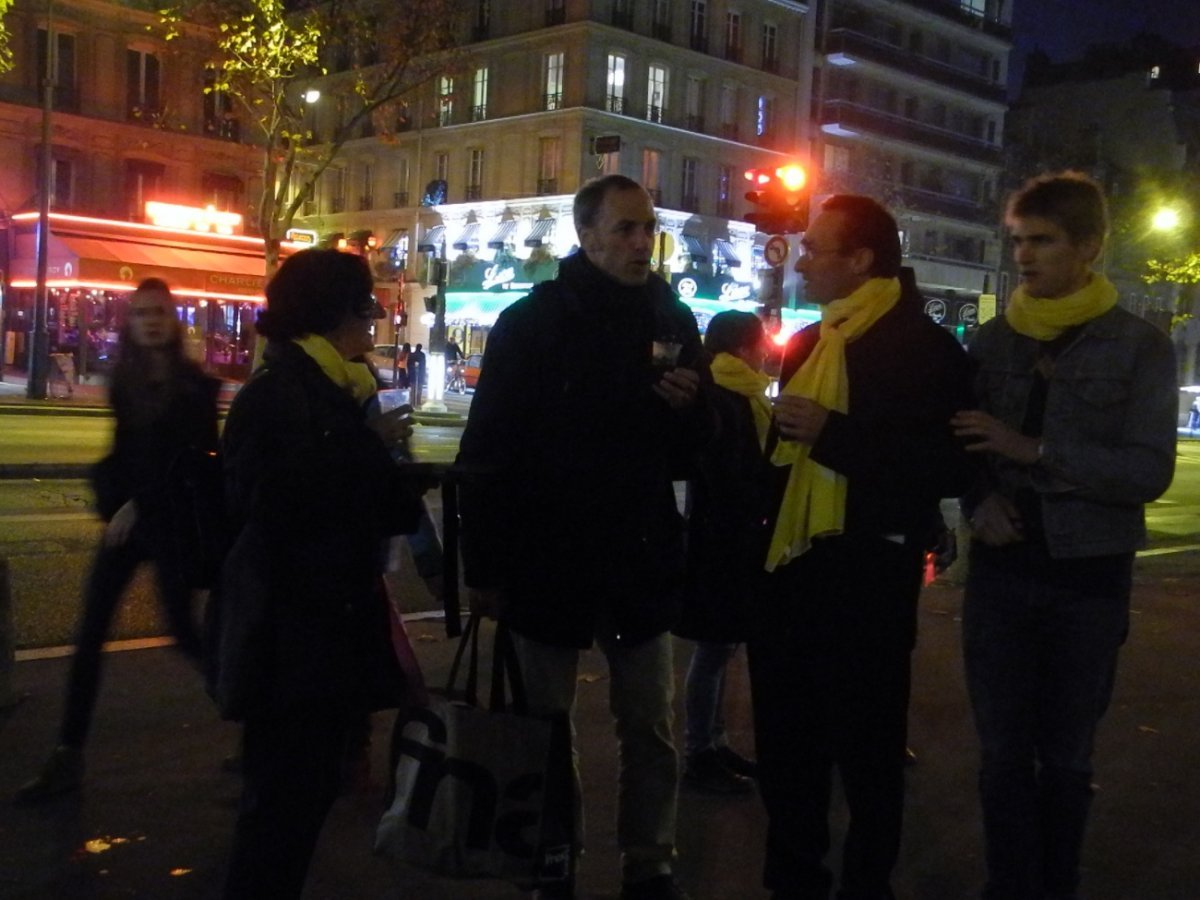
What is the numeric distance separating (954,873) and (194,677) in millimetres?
3441

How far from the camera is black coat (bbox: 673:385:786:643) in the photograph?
354 cm

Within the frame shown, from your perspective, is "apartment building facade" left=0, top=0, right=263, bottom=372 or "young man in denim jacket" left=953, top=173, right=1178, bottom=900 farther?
"apartment building facade" left=0, top=0, right=263, bottom=372

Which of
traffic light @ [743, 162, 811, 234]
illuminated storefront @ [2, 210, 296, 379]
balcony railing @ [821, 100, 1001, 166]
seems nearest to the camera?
traffic light @ [743, 162, 811, 234]

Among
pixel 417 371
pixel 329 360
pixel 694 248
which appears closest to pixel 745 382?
pixel 329 360

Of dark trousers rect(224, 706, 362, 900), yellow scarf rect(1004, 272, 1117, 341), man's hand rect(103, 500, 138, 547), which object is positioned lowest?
dark trousers rect(224, 706, 362, 900)

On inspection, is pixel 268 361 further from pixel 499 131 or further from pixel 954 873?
pixel 499 131

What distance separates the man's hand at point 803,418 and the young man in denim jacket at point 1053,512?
13.9 inches

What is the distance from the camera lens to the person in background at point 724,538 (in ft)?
11.3

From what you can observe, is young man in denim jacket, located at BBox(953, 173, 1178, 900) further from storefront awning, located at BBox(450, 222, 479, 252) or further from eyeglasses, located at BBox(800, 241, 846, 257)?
storefront awning, located at BBox(450, 222, 479, 252)

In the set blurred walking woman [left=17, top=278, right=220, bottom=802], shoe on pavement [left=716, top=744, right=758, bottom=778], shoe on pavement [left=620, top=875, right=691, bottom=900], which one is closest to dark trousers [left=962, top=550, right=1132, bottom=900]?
shoe on pavement [left=620, top=875, right=691, bottom=900]

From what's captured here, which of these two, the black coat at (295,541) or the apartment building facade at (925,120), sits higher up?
the apartment building facade at (925,120)

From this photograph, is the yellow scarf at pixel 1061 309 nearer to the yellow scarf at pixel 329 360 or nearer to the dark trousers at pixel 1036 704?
the dark trousers at pixel 1036 704

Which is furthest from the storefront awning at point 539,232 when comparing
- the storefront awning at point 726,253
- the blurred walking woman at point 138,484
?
the blurred walking woman at point 138,484

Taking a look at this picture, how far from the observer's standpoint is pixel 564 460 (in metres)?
3.28
